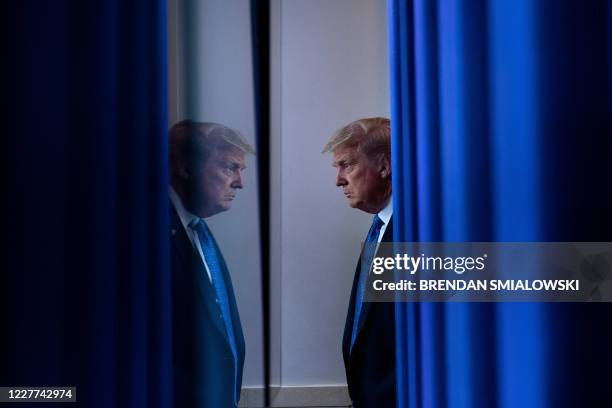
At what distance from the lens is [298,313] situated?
6.52ft

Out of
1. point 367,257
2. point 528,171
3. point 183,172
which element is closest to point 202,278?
point 183,172

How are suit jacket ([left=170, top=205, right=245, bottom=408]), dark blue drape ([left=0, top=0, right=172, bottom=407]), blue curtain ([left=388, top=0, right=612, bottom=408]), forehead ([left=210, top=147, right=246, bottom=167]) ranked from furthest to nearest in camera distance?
forehead ([left=210, top=147, right=246, bottom=167]), suit jacket ([left=170, top=205, right=245, bottom=408]), dark blue drape ([left=0, top=0, right=172, bottom=407]), blue curtain ([left=388, top=0, right=612, bottom=408])

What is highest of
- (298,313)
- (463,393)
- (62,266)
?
(62,266)

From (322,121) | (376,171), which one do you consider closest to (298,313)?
(376,171)

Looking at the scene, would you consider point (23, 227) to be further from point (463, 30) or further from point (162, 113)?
point (463, 30)

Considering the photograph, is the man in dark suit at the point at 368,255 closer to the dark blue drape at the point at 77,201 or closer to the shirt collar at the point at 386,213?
the shirt collar at the point at 386,213

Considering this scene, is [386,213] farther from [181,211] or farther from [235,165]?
[181,211]

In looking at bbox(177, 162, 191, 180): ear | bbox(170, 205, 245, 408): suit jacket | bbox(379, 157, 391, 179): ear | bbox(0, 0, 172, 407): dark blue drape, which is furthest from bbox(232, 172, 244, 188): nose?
bbox(0, 0, 172, 407): dark blue drape

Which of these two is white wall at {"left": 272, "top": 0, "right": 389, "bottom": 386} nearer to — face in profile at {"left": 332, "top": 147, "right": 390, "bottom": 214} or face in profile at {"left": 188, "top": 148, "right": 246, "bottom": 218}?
face in profile at {"left": 332, "top": 147, "right": 390, "bottom": 214}

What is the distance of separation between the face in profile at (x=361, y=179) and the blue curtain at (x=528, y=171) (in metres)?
1.17

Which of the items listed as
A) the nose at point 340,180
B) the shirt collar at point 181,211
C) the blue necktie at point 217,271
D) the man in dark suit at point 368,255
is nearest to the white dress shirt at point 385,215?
the man in dark suit at point 368,255

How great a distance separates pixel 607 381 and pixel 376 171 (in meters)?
1.49

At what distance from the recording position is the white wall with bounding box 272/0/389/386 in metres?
1.99

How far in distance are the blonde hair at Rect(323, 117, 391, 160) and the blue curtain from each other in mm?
1198
